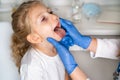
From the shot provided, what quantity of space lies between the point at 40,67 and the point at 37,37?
5.9 inches

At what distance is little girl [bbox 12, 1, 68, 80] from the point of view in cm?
116

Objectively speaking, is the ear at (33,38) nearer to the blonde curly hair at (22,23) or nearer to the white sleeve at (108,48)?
the blonde curly hair at (22,23)

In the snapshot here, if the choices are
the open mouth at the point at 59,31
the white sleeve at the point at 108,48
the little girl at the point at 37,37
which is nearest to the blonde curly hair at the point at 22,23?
the little girl at the point at 37,37

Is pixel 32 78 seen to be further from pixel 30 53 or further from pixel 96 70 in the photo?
pixel 96 70

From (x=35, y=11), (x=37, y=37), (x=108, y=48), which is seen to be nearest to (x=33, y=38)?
(x=37, y=37)

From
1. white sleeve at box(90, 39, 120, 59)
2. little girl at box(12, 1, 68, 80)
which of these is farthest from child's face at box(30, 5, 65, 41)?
white sleeve at box(90, 39, 120, 59)

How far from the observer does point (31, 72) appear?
3.79ft

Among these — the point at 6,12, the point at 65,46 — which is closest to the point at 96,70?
the point at 65,46

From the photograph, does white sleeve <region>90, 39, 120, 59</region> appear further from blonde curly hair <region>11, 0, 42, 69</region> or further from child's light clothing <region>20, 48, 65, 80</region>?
blonde curly hair <region>11, 0, 42, 69</region>

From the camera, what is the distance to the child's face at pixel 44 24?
115 centimetres

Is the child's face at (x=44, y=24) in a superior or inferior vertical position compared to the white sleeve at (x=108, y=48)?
superior

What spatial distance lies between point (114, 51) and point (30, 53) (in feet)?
1.43

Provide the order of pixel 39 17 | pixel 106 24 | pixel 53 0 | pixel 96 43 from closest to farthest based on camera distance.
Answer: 1. pixel 39 17
2. pixel 96 43
3. pixel 106 24
4. pixel 53 0

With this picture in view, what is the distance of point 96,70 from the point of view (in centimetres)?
150
